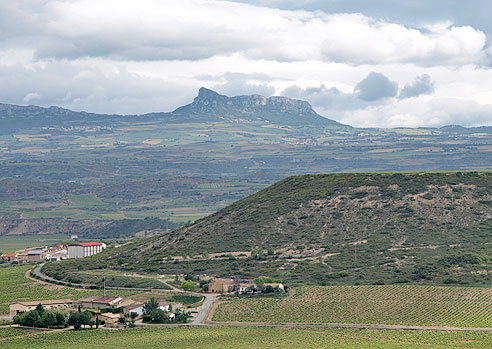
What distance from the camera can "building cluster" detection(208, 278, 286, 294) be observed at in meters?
158

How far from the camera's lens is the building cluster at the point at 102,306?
137 m

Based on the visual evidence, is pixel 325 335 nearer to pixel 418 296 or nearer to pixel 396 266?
pixel 418 296

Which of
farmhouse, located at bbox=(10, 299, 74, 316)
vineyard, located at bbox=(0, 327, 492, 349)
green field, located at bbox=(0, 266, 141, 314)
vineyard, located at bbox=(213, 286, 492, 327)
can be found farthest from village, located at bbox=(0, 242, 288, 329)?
vineyard, located at bbox=(213, 286, 492, 327)

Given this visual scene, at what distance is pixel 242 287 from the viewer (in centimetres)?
16088

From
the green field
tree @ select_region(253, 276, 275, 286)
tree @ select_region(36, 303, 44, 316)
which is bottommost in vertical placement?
the green field

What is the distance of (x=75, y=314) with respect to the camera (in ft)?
437

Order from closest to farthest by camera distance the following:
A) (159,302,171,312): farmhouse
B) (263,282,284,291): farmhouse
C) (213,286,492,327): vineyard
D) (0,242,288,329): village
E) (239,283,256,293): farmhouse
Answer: (213,286,492,327): vineyard, (0,242,288,329): village, (159,302,171,312): farmhouse, (263,282,284,291): farmhouse, (239,283,256,293): farmhouse

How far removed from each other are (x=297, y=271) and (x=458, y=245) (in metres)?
43.4

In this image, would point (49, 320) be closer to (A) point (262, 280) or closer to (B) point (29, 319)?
(B) point (29, 319)

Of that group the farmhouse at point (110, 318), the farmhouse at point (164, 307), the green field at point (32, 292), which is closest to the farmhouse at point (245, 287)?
the farmhouse at point (164, 307)

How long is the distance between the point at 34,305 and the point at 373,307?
211 ft

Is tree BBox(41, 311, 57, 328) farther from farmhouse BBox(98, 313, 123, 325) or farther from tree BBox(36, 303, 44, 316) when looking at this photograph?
farmhouse BBox(98, 313, 123, 325)

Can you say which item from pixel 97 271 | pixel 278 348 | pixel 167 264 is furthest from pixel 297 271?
pixel 278 348

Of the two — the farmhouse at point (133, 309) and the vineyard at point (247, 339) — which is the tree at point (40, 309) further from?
the farmhouse at point (133, 309)
